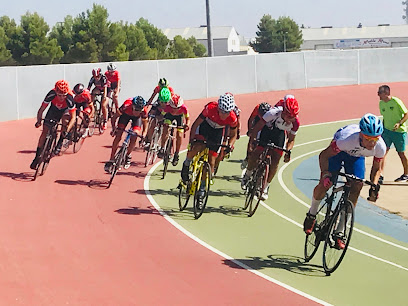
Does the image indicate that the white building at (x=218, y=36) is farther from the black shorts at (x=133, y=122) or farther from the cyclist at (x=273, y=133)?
the cyclist at (x=273, y=133)

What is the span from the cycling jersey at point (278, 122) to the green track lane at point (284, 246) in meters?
1.43

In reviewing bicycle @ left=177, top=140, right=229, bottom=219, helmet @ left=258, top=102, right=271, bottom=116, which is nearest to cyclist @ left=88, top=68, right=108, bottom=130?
helmet @ left=258, top=102, right=271, bottom=116

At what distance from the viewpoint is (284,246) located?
10.2 metres

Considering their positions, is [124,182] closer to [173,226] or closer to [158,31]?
[173,226]

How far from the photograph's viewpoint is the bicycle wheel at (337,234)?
8445mm

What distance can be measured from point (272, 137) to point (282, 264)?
325 centimetres

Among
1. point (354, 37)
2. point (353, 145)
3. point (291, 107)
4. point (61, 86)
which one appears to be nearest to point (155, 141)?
point (61, 86)

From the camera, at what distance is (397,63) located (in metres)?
35.9

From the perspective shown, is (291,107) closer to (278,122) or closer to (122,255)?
(278,122)

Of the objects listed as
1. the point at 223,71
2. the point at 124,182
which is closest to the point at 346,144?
the point at 124,182

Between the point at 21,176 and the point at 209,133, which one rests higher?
the point at 209,133

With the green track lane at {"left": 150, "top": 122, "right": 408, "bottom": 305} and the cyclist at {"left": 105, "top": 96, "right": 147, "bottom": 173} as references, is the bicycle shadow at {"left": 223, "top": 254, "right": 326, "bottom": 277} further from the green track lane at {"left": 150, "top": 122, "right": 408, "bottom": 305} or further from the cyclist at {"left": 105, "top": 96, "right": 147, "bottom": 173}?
the cyclist at {"left": 105, "top": 96, "right": 147, "bottom": 173}

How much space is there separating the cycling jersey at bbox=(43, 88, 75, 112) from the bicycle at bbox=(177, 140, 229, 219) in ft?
11.2

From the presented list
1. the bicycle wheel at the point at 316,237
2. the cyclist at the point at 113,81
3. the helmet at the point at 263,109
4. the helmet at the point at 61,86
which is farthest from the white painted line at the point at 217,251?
the cyclist at the point at 113,81
